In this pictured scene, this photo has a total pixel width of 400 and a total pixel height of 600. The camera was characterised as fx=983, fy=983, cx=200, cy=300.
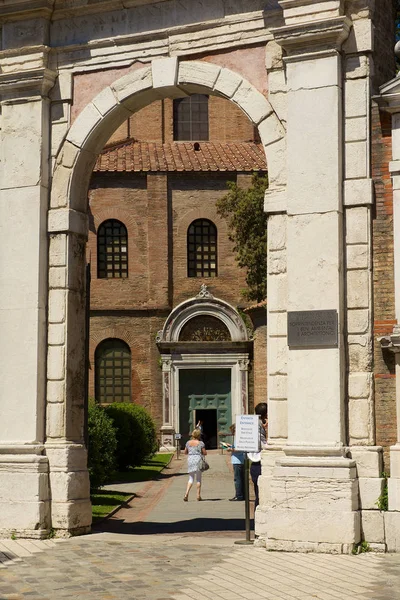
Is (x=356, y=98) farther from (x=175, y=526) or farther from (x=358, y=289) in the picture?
(x=175, y=526)

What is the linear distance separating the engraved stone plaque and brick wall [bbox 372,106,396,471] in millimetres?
516

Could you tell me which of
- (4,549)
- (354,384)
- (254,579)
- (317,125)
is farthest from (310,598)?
(317,125)

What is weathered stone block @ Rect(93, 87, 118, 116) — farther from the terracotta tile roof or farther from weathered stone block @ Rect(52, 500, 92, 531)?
the terracotta tile roof

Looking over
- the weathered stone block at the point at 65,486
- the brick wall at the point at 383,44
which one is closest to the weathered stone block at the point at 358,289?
the brick wall at the point at 383,44

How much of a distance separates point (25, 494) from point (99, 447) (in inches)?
307

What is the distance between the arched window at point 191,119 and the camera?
1599 inches

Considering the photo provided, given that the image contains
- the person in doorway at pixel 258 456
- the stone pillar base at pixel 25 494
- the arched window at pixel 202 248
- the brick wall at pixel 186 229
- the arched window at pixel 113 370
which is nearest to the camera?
the stone pillar base at pixel 25 494

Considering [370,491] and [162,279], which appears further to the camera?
[162,279]

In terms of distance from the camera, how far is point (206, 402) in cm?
3638

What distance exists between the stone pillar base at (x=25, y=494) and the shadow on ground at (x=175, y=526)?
192 centimetres

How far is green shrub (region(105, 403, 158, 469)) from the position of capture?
27234 mm

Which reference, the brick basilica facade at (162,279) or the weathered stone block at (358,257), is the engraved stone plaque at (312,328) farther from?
the brick basilica facade at (162,279)

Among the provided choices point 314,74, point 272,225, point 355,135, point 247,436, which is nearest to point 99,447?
point 247,436

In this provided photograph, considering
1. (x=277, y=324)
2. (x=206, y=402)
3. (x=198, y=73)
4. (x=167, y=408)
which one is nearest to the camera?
(x=277, y=324)
